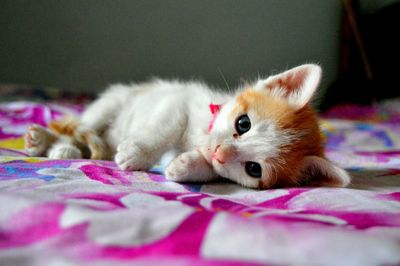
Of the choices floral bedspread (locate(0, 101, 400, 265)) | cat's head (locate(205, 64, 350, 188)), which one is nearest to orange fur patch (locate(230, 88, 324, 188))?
cat's head (locate(205, 64, 350, 188))

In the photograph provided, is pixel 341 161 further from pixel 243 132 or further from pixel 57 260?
pixel 57 260

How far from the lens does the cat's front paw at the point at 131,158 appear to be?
1.02m

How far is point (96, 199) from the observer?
0.69m

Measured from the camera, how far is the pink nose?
0.96 meters

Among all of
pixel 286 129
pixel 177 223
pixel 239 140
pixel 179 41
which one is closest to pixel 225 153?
pixel 239 140

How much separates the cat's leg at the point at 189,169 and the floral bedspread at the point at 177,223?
0.04 m

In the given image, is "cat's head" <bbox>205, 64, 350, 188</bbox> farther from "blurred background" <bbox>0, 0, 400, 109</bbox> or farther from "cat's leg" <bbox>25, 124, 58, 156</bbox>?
"blurred background" <bbox>0, 0, 400, 109</bbox>

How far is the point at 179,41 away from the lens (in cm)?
279

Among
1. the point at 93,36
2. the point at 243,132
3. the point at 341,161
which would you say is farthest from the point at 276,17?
the point at 243,132

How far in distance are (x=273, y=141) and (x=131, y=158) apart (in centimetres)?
38

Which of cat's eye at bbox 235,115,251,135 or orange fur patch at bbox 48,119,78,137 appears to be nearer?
cat's eye at bbox 235,115,251,135

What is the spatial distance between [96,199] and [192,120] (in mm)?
589

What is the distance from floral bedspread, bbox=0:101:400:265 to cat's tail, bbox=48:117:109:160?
394 mm

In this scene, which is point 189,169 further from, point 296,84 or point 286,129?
point 296,84
